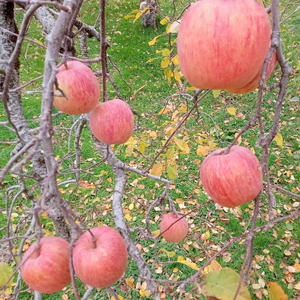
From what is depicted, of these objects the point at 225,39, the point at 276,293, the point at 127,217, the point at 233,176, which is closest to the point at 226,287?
the point at 276,293

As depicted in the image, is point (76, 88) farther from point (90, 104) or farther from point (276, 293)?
point (276, 293)

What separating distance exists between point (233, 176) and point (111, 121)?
17.5 inches

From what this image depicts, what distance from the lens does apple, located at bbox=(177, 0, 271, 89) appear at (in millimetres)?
655

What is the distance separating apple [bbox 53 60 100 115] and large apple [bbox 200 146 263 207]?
40cm

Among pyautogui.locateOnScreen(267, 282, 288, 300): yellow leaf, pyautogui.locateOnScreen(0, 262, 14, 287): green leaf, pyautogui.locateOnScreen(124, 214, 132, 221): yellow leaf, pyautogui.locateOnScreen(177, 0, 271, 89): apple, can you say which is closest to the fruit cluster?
pyautogui.locateOnScreen(177, 0, 271, 89): apple

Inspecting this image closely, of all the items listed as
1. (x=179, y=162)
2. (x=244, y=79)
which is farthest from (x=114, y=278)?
(x=179, y=162)

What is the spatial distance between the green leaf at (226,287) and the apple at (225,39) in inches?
18.6

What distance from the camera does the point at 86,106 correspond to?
95 cm

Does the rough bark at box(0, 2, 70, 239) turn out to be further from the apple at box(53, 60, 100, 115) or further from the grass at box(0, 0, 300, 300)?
the apple at box(53, 60, 100, 115)

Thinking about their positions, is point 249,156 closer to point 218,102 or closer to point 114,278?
point 114,278

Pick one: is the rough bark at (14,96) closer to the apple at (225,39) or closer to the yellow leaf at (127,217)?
the apple at (225,39)

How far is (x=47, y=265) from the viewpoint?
2.39 feet

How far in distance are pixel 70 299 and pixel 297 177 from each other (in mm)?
2438

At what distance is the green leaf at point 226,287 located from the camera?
0.78m
